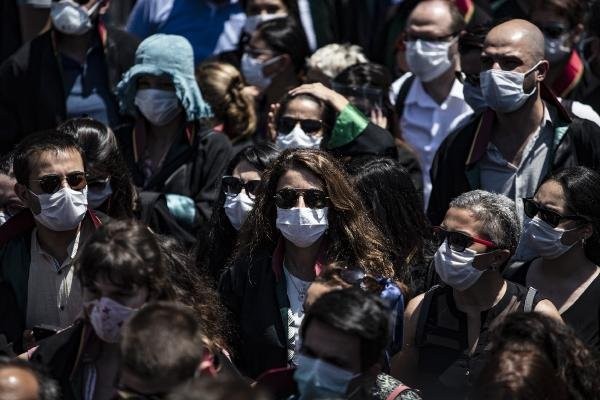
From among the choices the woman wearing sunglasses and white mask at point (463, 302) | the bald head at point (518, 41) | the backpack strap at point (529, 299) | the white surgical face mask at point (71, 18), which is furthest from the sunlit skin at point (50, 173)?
the bald head at point (518, 41)

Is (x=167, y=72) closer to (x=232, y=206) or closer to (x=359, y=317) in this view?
(x=232, y=206)

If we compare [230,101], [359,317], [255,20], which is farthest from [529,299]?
[255,20]

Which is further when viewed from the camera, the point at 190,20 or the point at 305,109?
the point at 190,20

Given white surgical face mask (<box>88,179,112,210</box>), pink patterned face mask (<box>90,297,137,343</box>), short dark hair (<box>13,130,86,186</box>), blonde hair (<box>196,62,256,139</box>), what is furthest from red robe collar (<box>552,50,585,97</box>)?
pink patterned face mask (<box>90,297,137,343</box>)

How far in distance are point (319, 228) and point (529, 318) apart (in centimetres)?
143

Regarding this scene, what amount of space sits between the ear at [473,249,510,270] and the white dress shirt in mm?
2118

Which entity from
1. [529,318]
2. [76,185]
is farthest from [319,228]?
[529,318]

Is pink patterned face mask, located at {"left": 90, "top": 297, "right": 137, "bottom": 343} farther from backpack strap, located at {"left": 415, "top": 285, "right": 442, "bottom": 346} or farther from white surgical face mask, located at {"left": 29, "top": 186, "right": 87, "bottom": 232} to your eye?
backpack strap, located at {"left": 415, "top": 285, "right": 442, "bottom": 346}

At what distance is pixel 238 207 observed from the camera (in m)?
6.44

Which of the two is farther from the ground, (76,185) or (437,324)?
(76,185)

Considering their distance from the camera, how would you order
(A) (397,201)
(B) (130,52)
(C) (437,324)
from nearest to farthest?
(C) (437,324), (A) (397,201), (B) (130,52)

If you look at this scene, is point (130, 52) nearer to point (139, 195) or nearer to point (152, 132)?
point (152, 132)

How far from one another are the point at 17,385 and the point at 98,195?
2188 millimetres

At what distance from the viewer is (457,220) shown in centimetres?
560
